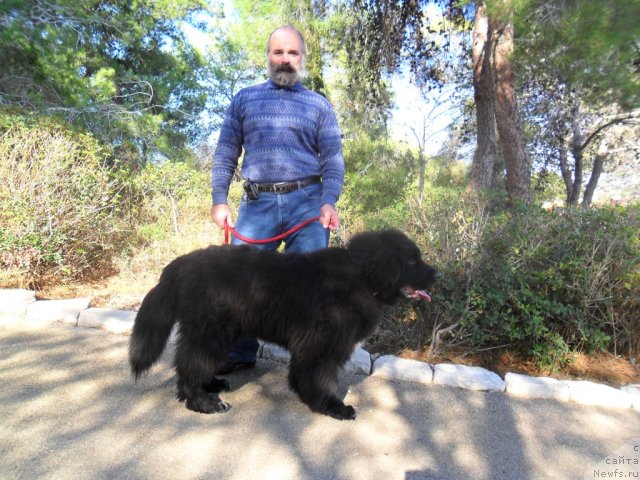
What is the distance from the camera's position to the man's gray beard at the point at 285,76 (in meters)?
3.75

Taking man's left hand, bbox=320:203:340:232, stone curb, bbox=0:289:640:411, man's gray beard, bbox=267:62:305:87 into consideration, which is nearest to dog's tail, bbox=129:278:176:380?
stone curb, bbox=0:289:640:411

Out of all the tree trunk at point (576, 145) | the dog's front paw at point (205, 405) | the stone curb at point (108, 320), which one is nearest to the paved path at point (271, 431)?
the dog's front paw at point (205, 405)

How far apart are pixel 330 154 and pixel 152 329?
2048mm

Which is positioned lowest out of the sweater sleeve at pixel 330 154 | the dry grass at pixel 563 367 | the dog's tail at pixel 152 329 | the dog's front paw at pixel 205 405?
the dry grass at pixel 563 367

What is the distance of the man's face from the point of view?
Answer: 3676 millimetres

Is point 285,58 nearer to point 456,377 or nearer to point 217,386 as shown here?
point 217,386

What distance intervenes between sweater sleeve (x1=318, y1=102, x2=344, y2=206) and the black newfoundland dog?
27.8 inches

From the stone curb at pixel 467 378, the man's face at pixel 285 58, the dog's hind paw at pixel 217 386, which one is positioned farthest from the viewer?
the stone curb at pixel 467 378

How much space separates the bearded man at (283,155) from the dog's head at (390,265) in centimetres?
39

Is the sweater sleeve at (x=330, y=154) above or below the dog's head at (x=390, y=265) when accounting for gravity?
above

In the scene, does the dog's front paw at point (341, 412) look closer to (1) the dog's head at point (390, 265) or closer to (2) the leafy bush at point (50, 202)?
(1) the dog's head at point (390, 265)

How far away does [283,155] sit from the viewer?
3.75 metres

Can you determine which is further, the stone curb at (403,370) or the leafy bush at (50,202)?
the leafy bush at (50,202)

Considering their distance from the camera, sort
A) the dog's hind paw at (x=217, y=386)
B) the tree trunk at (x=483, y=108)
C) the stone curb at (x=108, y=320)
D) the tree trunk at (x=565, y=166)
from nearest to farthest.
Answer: the dog's hind paw at (x=217, y=386) → the stone curb at (x=108, y=320) → the tree trunk at (x=483, y=108) → the tree trunk at (x=565, y=166)
